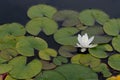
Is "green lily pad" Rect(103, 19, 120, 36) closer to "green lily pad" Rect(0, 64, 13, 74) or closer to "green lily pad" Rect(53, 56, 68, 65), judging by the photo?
"green lily pad" Rect(53, 56, 68, 65)

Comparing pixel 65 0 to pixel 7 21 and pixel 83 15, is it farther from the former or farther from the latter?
pixel 7 21

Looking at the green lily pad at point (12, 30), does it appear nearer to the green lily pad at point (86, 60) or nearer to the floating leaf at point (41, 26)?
the floating leaf at point (41, 26)

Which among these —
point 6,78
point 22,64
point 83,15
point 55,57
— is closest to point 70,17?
point 83,15

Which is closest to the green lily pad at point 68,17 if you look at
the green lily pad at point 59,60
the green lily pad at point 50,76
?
the green lily pad at point 59,60

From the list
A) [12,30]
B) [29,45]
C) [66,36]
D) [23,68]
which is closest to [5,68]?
[23,68]

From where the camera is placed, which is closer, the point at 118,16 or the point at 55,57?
the point at 55,57
